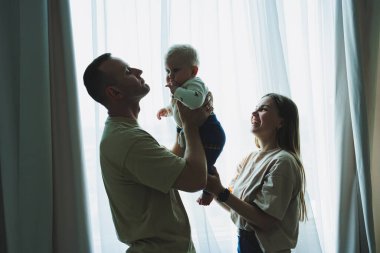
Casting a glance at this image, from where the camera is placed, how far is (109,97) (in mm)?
1318

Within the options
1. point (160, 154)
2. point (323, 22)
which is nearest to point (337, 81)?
point (323, 22)

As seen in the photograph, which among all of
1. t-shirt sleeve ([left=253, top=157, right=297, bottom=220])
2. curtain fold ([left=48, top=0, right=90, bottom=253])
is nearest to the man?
t-shirt sleeve ([left=253, top=157, right=297, bottom=220])

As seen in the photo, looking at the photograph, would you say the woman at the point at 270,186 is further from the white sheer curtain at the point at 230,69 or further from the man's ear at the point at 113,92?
the man's ear at the point at 113,92

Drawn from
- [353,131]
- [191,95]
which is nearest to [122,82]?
[191,95]

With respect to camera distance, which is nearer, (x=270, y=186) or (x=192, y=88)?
(x=192, y=88)

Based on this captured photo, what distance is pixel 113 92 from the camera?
51.1 inches

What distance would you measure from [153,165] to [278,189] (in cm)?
58

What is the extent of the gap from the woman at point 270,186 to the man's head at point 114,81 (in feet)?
1.46

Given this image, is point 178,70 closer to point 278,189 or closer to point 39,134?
point 278,189

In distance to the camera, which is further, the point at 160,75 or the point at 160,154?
the point at 160,75

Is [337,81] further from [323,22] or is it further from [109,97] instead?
[109,97]

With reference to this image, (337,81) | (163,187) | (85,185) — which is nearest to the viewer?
(163,187)

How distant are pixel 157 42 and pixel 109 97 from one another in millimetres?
701

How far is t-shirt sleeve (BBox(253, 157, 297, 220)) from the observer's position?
145cm
